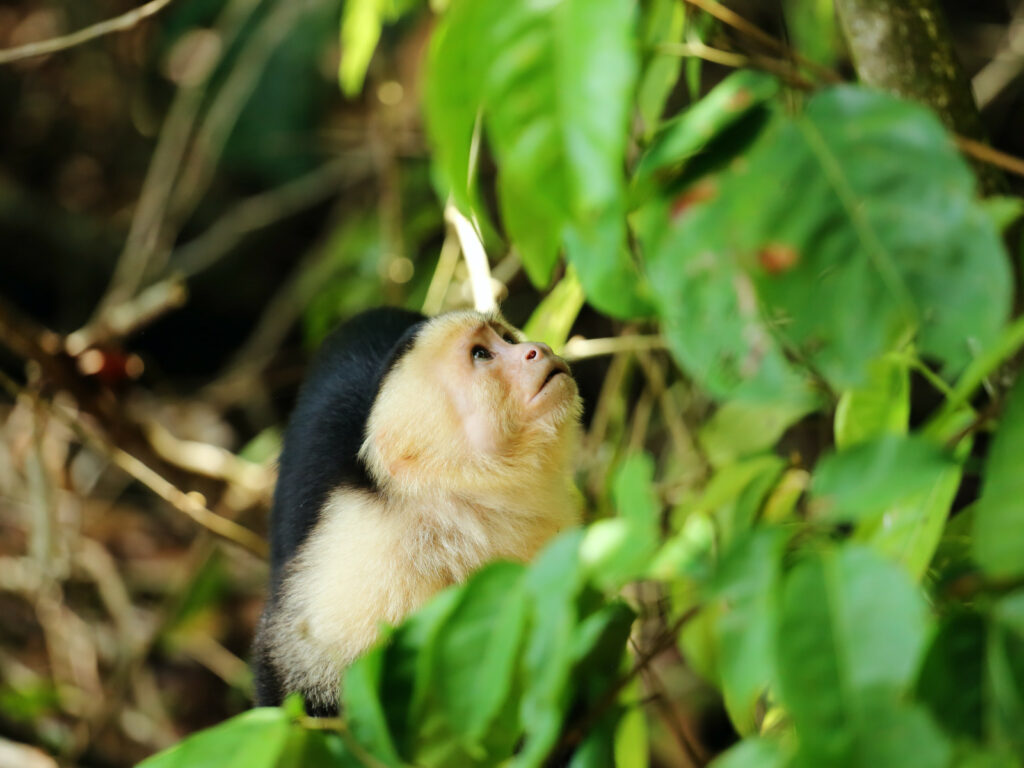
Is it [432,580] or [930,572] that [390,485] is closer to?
[432,580]

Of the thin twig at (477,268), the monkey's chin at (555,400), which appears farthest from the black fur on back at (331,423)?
the monkey's chin at (555,400)

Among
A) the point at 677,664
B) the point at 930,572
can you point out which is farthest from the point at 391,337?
the point at 677,664

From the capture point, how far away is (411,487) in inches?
57.0

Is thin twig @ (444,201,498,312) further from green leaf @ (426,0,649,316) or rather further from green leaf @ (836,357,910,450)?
green leaf @ (426,0,649,316)

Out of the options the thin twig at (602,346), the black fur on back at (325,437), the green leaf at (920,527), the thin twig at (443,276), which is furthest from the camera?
the thin twig at (443,276)

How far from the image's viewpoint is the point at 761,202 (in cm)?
62

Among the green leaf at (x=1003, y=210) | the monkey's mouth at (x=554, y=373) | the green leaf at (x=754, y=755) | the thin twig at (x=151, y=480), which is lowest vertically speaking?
the thin twig at (x=151, y=480)

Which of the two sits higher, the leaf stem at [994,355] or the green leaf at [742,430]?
the leaf stem at [994,355]

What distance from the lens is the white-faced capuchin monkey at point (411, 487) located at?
1.35 metres

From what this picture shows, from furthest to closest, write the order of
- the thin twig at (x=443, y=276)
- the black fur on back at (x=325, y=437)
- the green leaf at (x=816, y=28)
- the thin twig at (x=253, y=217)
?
the thin twig at (x=253, y=217), the thin twig at (x=443, y=276), the green leaf at (x=816, y=28), the black fur on back at (x=325, y=437)

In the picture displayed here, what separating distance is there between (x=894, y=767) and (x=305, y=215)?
3.64 m

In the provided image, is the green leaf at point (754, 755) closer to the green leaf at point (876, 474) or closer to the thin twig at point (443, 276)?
the green leaf at point (876, 474)

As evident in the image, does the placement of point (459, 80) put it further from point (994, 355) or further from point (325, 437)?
point (325, 437)

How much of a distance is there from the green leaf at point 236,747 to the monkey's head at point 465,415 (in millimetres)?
764
